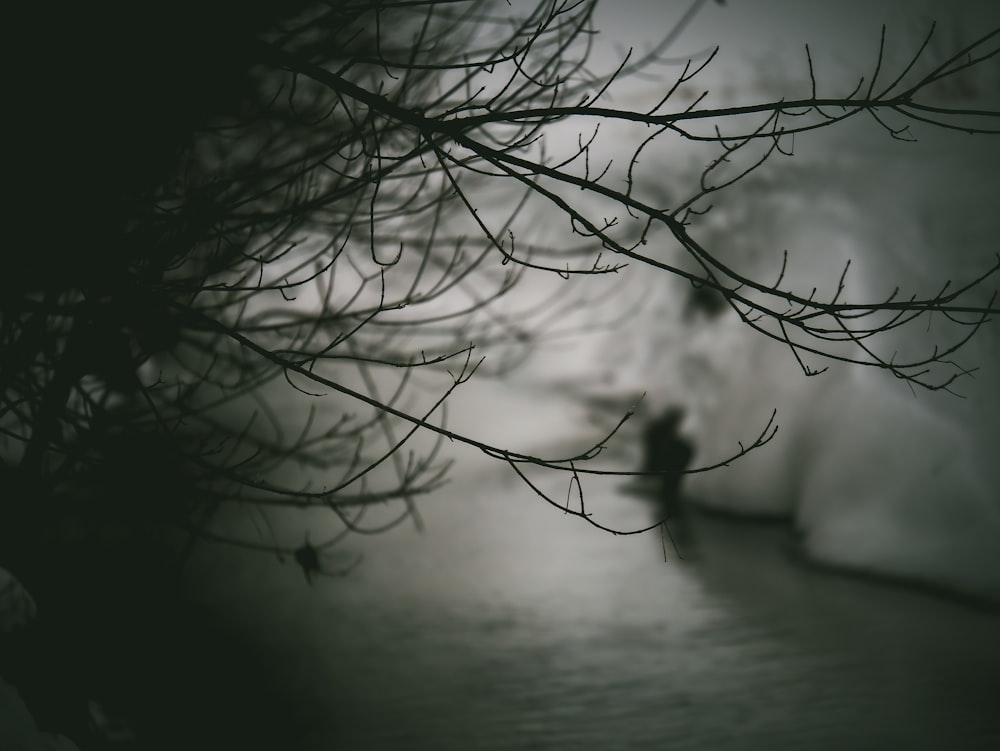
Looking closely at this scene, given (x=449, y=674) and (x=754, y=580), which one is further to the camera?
(x=754, y=580)

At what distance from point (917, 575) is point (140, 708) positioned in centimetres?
437

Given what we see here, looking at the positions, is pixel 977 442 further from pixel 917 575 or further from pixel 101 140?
pixel 101 140

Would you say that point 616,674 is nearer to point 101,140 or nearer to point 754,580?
point 754,580

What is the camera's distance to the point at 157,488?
2799mm

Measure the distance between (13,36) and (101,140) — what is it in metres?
0.34

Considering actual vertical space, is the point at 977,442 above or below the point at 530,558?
above

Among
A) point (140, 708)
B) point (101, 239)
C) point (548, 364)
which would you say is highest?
point (548, 364)

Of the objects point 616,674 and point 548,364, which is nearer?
point 616,674

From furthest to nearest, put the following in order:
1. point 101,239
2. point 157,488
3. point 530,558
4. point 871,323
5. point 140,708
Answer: point 871,323
point 530,558
point 140,708
point 157,488
point 101,239

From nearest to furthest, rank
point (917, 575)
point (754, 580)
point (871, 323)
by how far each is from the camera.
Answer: point (917, 575), point (754, 580), point (871, 323)

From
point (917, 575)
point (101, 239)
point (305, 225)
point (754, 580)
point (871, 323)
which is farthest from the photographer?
point (871, 323)

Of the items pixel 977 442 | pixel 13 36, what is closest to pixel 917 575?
pixel 977 442

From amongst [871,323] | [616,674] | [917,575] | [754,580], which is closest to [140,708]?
[616,674]

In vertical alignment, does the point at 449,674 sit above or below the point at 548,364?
below
